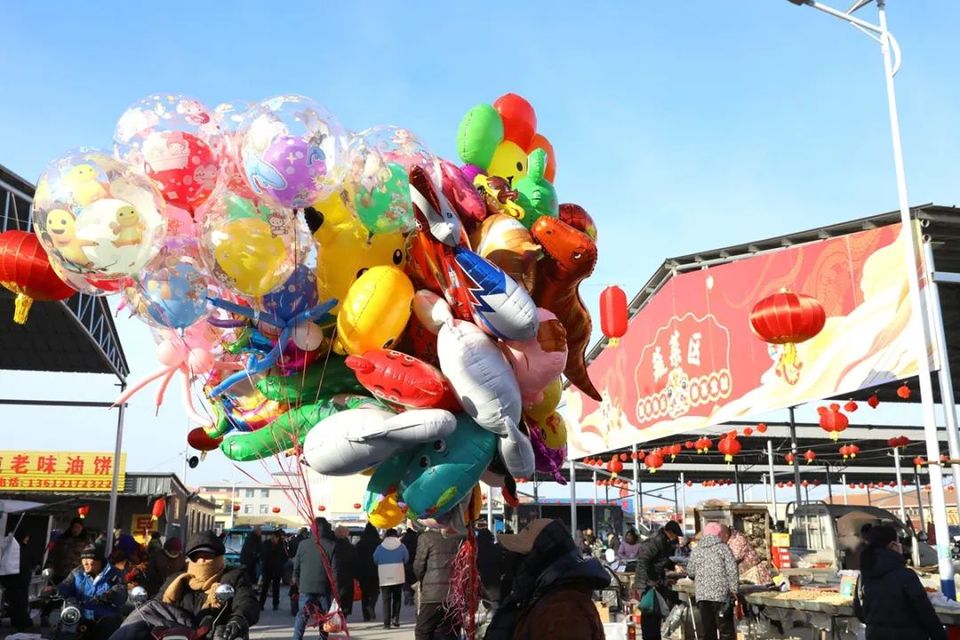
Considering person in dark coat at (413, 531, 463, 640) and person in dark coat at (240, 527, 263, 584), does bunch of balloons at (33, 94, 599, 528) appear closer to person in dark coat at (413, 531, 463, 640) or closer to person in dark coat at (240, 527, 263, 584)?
person in dark coat at (413, 531, 463, 640)

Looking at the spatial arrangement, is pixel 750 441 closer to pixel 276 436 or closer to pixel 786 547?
pixel 786 547

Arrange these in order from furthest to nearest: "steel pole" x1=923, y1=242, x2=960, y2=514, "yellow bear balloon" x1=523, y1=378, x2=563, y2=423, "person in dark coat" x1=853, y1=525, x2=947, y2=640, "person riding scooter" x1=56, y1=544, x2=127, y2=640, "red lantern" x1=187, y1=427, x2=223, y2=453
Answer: "steel pole" x1=923, y1=242, x2=960, y2=514
"person riding scooter" x1=56, y1=544, x2=127, y2=640
"person in dark coat" x1=853, y1=525, x2=947, y2=640
"red lantern" x1=187, y1=427, x2=223, y2=453
"yellow bear balloon" x1=523, y1=378, x2=563, y2=423

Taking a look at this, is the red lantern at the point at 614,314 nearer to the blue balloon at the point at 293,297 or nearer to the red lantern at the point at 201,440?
the red lantern at the point at 201,440

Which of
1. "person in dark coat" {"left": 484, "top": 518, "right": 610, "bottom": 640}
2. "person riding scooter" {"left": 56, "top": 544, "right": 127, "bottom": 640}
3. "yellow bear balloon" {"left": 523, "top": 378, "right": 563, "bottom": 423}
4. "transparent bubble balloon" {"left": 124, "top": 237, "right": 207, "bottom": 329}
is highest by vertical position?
"transparent bubble balloon" {"left": 124, "top": 237, "right": 207, "bottom": 329}

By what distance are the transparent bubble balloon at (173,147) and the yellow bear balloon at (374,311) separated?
1.05 metres

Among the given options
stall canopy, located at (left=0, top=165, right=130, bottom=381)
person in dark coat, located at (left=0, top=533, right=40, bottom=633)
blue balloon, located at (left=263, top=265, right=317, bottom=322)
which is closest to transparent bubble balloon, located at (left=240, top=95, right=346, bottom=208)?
blue balloon, located at (left=263, top=265, right=317, bottom=322)

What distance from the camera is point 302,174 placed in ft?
13.0

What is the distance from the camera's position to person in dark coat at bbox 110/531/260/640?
4430 millimetres

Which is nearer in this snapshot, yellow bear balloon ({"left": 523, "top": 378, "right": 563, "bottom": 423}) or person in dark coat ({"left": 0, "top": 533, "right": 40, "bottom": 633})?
yellow bear balloon ({"left": 523, "top": 378, "right": 563, "bottom": 423})

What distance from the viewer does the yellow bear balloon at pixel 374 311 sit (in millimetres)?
3926

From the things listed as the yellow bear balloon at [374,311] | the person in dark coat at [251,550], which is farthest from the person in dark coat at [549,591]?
the person in dark coat at [251,550]

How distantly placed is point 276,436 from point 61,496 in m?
31.0

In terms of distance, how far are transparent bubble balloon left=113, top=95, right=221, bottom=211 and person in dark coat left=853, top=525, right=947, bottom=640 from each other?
526 cm

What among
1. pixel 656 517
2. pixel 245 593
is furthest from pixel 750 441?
pixel 656 517
